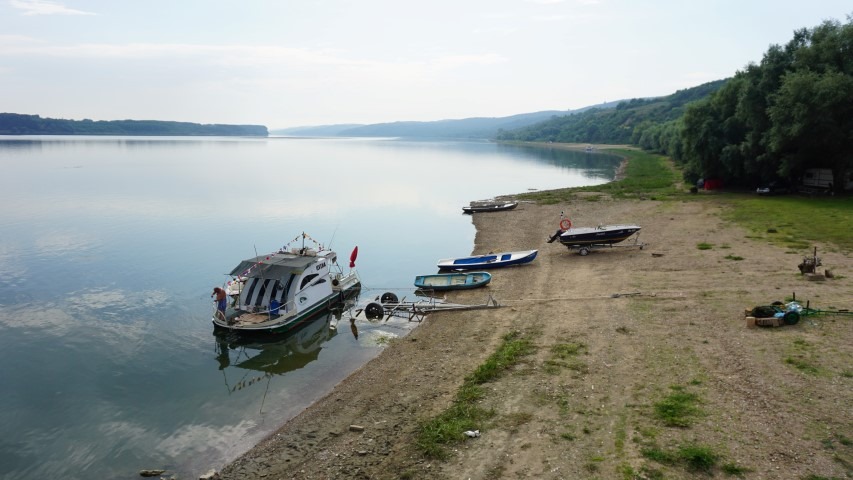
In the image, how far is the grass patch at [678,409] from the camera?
13.2 m

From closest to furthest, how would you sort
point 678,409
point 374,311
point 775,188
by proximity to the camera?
point 678,409 → point 374,311 → point 775,188

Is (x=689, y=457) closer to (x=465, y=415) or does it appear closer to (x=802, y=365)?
(x=465, y=415)

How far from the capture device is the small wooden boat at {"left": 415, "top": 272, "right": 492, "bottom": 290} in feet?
99.0

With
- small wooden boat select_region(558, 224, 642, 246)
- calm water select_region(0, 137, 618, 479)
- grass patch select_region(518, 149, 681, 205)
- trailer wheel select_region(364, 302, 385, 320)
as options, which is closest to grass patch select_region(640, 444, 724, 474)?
calm water select_region(0, 137, 618, 479)

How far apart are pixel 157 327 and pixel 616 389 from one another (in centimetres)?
2181

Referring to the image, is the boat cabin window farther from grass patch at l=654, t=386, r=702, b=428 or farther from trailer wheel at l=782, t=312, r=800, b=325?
trailer wheel at l=782, t=312, r=800, b=325

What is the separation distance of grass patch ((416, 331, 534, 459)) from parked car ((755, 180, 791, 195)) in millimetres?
48389

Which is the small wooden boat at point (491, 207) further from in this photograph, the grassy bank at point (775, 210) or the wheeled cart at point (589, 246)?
the wheeled cart at point (589, 246)

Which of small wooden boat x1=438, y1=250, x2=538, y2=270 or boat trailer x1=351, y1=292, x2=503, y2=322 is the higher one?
small wooden boat x1=438, y1=250, x2=538, y2=270

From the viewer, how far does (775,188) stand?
53906mm

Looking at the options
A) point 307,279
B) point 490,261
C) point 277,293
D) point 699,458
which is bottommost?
point 277,293

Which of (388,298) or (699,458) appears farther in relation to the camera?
(388,298)

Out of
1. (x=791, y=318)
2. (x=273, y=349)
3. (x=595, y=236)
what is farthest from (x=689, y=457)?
(x=595, y=236)

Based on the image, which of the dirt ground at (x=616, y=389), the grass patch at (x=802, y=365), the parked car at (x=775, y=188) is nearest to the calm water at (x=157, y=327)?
the dirt ground at (x=616, y=389)
